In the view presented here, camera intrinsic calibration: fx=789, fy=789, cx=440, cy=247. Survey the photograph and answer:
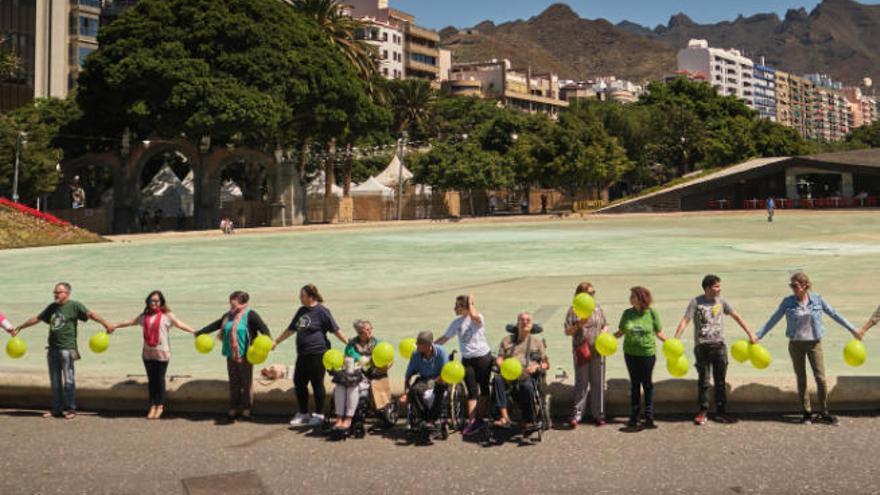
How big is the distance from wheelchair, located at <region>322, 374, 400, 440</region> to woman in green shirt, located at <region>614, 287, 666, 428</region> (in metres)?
2.42

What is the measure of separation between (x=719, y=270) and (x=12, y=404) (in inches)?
711

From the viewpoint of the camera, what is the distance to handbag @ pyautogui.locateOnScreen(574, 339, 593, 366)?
26.4ft

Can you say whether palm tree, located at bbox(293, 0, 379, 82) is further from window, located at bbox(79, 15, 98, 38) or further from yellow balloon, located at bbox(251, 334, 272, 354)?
yellow balloon, located at bbox(251, 334, 272, 354)

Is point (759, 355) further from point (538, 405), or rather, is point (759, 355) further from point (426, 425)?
point (426, 425)

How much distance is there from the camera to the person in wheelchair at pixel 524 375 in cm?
761

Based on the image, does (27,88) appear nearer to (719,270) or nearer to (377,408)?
(719,270)

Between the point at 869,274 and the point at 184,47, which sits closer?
the point at 869,274

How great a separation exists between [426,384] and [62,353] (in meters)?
4.01

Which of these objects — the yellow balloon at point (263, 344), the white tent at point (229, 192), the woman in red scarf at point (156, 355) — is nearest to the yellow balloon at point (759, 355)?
the yellow balloon at point (263, 344)

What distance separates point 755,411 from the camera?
8.27 meters

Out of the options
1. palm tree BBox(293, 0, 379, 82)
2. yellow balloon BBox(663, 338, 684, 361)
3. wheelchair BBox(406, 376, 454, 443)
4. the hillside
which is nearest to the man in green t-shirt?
wheelchair BBox(406, 376, 454, 443)

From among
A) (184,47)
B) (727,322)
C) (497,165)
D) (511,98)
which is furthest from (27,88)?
(511,98)

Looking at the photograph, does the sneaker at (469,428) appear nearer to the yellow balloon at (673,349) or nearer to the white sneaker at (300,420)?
the white sneaker at (300,420)

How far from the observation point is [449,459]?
7.11 meters
